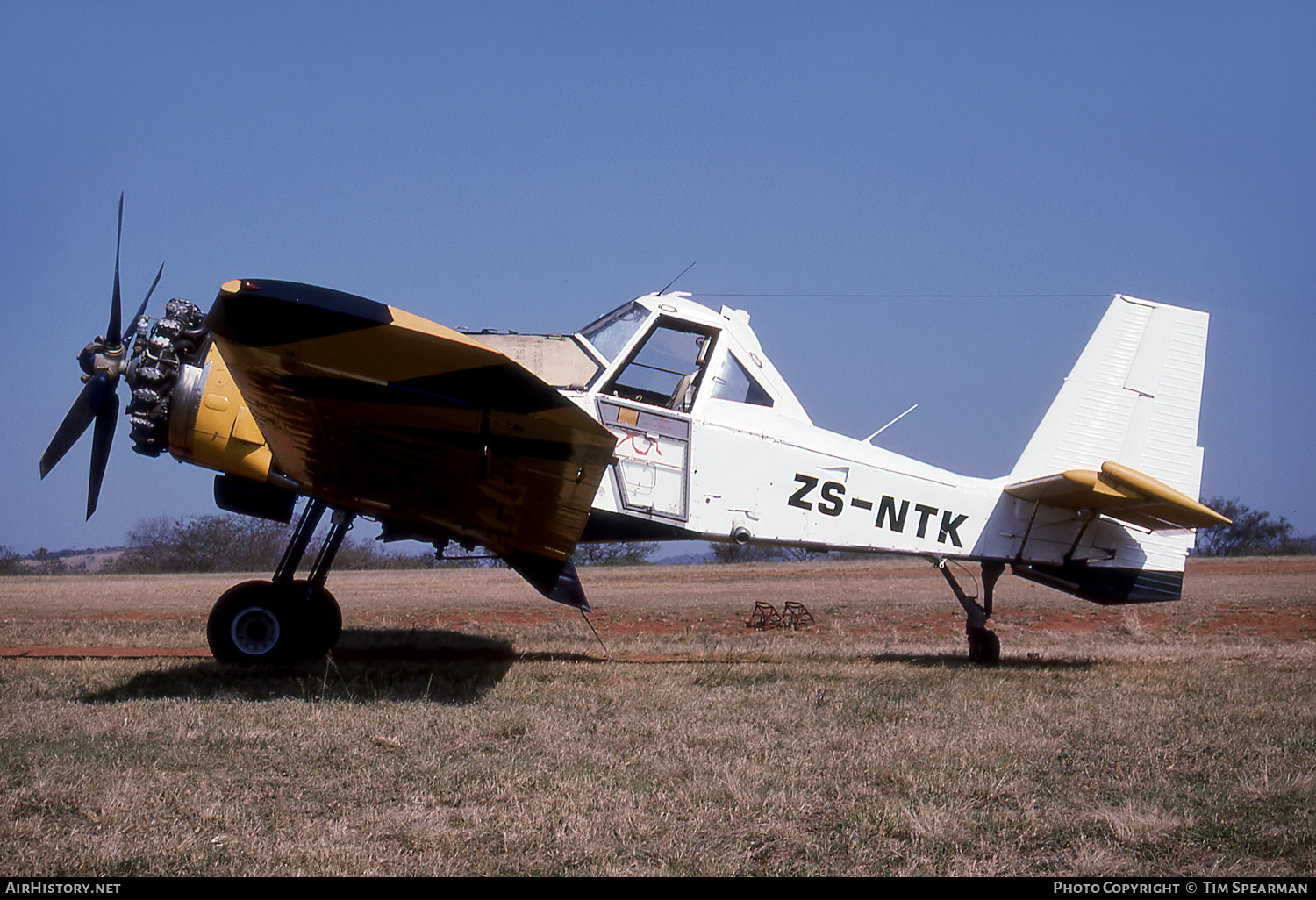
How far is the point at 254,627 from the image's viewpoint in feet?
24.3

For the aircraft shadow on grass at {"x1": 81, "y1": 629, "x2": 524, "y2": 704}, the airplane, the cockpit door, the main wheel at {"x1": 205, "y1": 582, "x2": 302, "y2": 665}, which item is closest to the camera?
the airplane

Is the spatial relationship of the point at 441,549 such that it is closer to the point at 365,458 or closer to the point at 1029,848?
the point at 365,458

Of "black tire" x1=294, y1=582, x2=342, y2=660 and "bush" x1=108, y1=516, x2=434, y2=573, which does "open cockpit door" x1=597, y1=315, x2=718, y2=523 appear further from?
"bush" x1=108, y1=516, x2=434, y2=573

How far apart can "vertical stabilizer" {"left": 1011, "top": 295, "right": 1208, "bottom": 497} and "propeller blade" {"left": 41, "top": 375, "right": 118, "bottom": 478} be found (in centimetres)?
835

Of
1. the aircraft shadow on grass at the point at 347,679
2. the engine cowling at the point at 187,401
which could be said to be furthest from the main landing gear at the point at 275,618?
the engine cowling at the point at 187,401

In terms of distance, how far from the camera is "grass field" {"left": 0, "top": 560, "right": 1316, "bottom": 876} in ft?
11.1

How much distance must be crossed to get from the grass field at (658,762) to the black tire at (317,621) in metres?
0.33

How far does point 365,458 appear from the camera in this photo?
6668 mm

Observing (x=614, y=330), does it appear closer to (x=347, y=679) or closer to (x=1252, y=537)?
(x=347, y=679)

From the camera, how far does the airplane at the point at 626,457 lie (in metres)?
6.09

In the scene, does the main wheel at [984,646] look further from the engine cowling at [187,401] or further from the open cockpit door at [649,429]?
the engine cowling at [187,401]

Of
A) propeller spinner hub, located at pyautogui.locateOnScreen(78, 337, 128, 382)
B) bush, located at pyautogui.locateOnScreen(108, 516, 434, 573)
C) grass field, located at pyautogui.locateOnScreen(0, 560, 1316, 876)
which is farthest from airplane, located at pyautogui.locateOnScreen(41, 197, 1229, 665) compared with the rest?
bush, located at pyautogui.locateOnScreen(108, 516, 434, 573)

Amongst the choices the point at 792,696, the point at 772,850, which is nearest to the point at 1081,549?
the point at 792,696

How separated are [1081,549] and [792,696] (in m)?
3.86
